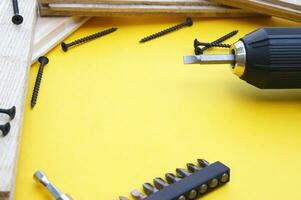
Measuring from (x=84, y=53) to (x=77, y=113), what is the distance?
19 centimetres

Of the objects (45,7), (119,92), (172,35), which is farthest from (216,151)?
(45,7)

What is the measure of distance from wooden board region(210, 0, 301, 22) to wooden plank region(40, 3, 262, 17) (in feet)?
0.07

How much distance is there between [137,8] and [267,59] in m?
0.34

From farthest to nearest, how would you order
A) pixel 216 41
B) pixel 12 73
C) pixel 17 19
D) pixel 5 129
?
pixel 216 41
pixel 17 19
pixel 12 73
pixel 5 129

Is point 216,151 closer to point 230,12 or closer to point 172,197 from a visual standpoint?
point 172,197

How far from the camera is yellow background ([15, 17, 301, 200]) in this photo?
2.44ft

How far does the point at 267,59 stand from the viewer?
33.4 inches

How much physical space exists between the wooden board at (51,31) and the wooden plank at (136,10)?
16 millimetres

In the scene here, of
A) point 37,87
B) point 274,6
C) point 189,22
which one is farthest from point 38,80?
point 274,6

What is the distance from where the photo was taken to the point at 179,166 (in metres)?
0.76

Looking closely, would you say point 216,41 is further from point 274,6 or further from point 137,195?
point 137,195

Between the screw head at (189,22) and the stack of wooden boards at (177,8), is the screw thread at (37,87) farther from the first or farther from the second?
the screw head at (189,22)

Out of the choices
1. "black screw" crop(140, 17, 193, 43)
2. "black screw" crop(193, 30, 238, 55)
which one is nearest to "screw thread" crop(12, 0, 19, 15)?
"black screw" crop(140, 17, 193, 43)

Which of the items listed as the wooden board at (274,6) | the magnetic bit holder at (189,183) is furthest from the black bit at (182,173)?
the wooden board at (274,6)
